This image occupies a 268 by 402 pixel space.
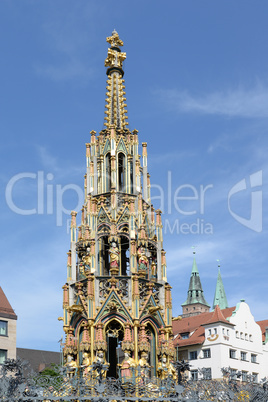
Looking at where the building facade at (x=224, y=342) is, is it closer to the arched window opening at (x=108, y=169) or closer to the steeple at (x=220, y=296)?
the arched window opening at (x=108, y=169)

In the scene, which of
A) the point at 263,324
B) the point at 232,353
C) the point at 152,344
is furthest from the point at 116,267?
the point at 263,324

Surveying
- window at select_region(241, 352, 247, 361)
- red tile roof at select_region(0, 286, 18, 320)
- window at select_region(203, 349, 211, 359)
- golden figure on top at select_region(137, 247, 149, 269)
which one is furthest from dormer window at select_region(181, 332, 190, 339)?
golden figure on top at select_region(137, 247, 149, 269)

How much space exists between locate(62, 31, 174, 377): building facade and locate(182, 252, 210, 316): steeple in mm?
98848

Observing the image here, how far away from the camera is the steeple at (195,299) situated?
454 ft

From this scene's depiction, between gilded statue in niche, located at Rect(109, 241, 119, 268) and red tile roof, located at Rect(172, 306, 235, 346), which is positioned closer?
gilded statue in niche, located at Rect(109, 241, 119, 268)

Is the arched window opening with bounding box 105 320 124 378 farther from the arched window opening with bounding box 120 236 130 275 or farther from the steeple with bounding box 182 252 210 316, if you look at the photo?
the steeple with bounding box 182 252 210 316

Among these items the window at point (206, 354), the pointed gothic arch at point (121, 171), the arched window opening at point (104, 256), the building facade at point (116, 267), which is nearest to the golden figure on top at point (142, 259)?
the building facade at point (116, 267)

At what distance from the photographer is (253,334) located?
62.0 m

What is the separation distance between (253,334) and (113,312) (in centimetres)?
3000

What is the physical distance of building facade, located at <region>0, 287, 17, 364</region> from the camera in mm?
52719

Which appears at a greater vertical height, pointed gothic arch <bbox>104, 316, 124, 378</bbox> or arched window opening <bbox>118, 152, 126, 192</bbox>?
arched window opening <bbox>118, 152, 126, 192</bbox>

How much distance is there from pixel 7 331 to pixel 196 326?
17431mm

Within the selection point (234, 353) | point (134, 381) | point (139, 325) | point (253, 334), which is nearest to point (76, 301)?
point (139, 325)

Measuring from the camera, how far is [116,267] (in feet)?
119
